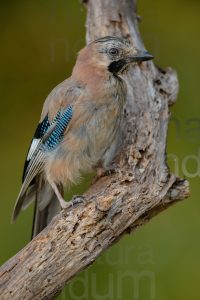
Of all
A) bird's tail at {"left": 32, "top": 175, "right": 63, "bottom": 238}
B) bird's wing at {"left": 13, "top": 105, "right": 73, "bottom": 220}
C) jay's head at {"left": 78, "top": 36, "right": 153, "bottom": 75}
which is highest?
jay's head at {"left": 78, "top": 36, "right": 153, "bottom": 75}

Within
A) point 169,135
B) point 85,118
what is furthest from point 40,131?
point 169,135

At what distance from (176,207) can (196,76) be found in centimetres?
104

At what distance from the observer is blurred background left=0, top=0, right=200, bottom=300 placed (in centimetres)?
513

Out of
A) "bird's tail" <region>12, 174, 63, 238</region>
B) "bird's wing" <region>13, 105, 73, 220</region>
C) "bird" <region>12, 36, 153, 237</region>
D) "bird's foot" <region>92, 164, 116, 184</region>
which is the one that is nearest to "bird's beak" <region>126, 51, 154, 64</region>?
"bird" <region>12, 36, 153, 237</region>

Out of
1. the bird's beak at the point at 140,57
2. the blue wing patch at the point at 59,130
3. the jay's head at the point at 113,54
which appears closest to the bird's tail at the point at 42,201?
the blue wing patch at the point at 59,130

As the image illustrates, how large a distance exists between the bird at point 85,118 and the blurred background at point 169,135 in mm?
680

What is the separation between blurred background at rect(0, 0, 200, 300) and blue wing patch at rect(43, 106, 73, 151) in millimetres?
711

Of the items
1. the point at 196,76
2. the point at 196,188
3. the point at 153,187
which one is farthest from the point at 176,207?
the point at 153,187

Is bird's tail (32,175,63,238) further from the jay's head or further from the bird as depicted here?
the jay's head

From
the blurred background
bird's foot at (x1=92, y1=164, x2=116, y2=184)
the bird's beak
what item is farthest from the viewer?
the blurred background

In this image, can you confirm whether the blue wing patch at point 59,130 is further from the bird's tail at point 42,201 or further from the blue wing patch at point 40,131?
the bird's tail at point 42,201

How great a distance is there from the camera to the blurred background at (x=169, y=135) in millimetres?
5133

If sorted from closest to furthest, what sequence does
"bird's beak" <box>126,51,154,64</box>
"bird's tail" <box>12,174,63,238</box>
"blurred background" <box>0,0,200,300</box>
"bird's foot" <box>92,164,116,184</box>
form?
"bird's foot" <box>92,164,116,184</box> < "bird's beak" <box>126,51,154,64</box> < "bird's tail" <box>12,174,63,238</box> < "blurred background" <box>0,0,200,300</box>

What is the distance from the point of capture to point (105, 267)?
5129 millimetres
